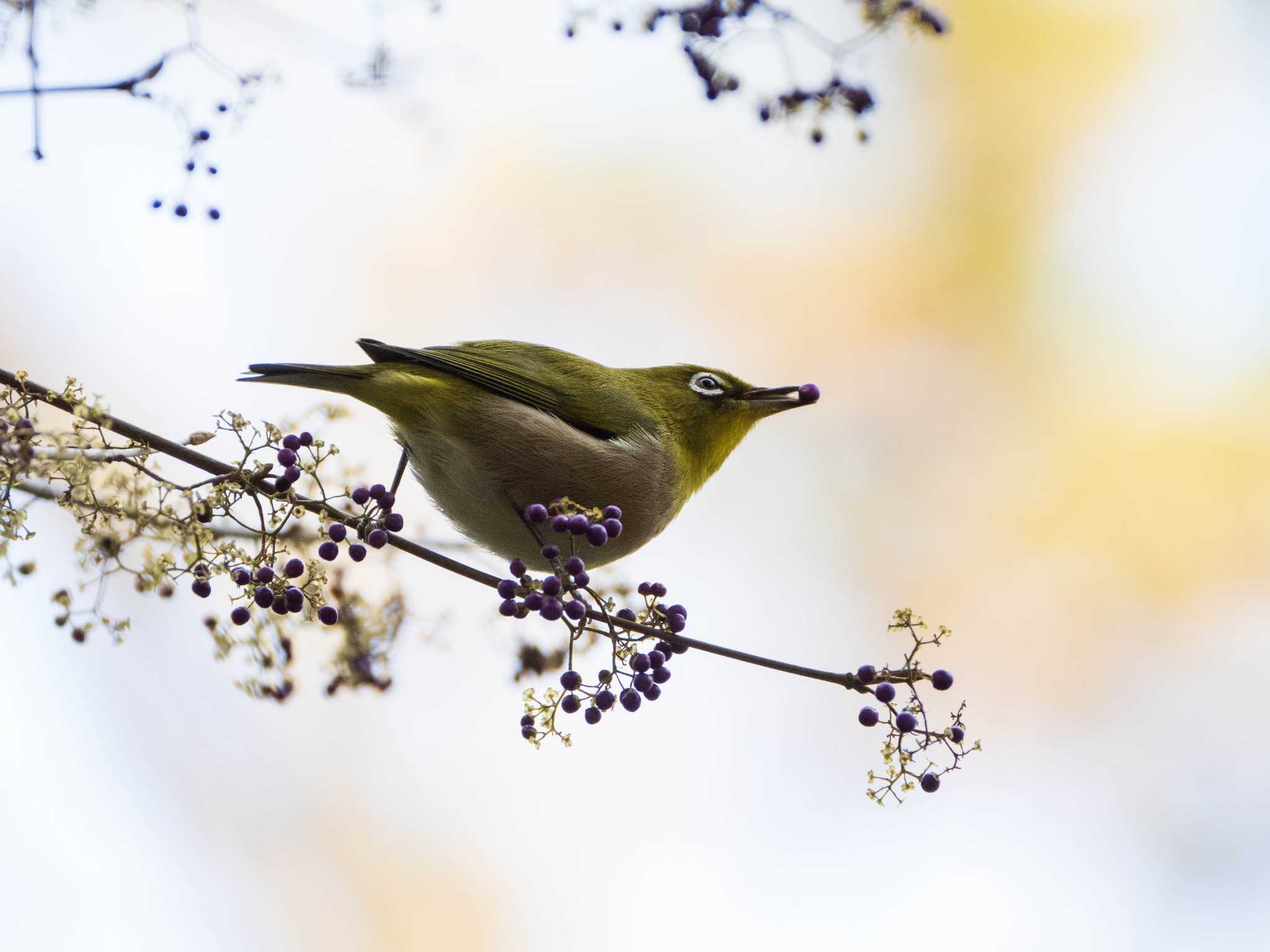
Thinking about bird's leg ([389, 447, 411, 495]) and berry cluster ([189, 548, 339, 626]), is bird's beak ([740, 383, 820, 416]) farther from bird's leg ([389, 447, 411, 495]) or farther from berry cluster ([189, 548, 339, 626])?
berry cluster ([189, 548, 339, 626])

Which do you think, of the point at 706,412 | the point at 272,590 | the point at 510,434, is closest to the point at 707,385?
the point at 706,412

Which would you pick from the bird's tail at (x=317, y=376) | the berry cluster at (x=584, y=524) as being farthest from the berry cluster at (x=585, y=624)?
the bird's tail at (x=317, y=376)

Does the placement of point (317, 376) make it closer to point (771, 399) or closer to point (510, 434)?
point (510, 434)

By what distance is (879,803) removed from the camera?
8.80 feet

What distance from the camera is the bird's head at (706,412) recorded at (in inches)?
188

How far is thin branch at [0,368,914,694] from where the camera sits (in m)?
2.13

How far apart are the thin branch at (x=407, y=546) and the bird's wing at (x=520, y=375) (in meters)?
1.41

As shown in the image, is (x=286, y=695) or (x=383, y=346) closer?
(x=286, y=695)

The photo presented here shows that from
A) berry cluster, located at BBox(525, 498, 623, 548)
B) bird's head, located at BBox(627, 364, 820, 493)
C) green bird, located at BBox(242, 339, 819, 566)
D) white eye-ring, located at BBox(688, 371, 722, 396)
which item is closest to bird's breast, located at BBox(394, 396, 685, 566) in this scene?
green bird, located at BBox(242, 339, 819, 566)

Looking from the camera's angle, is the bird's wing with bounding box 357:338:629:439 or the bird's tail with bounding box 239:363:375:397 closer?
the bird's tail with bounding box 239:363:375:397

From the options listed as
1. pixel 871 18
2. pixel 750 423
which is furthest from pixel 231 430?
pixel 750 423

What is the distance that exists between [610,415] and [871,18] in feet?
7.02

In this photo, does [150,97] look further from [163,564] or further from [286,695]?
[286,695]

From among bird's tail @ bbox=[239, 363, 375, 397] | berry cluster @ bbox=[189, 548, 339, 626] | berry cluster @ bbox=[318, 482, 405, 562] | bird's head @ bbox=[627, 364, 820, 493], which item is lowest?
berry cluster @ bbox=[189, 548, 339, 626]
